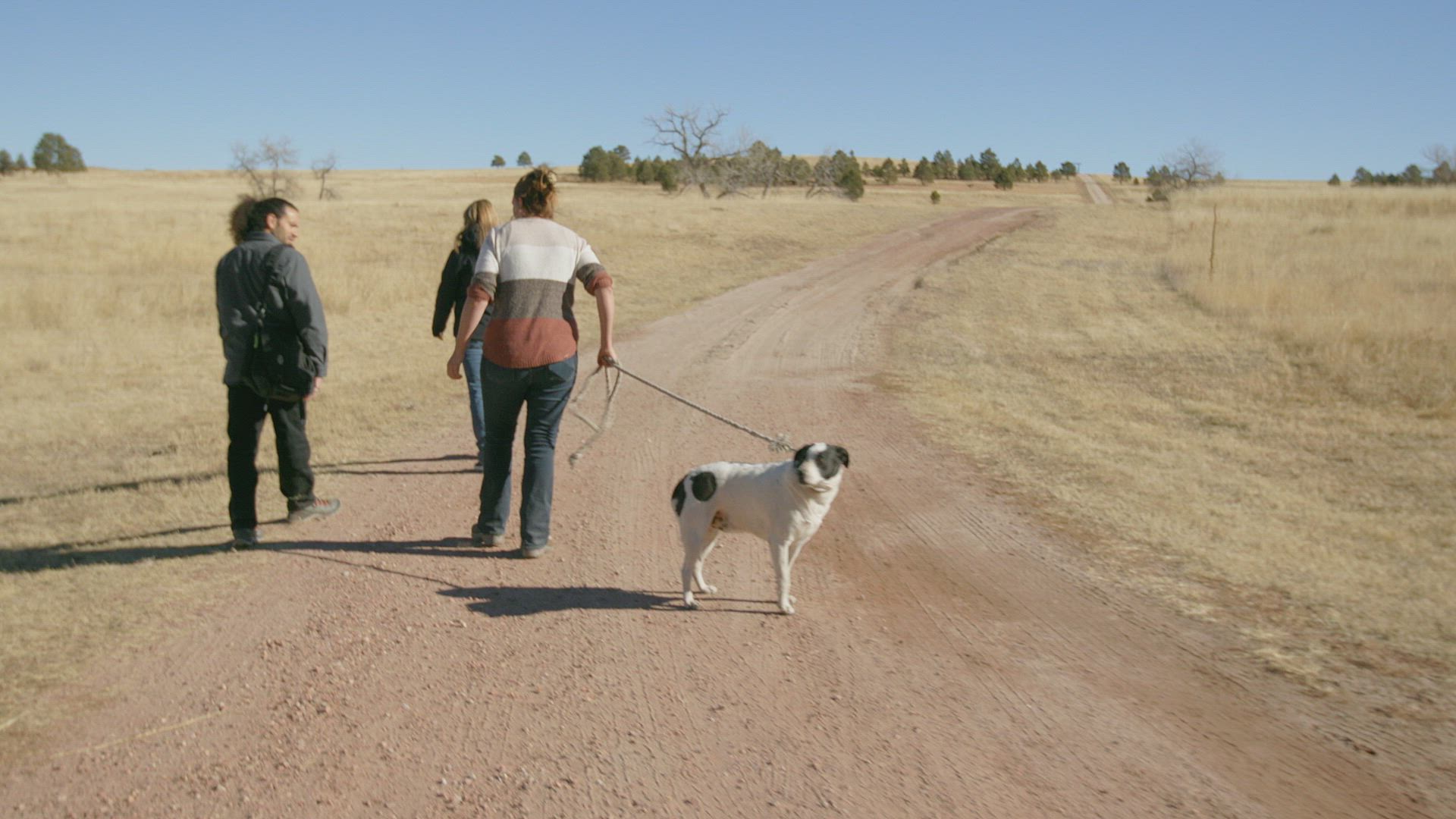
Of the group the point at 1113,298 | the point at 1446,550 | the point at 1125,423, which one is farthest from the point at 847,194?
the point at 1446,550

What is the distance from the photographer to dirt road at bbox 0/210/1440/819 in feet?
11.6

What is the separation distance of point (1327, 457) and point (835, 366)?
5202 mm

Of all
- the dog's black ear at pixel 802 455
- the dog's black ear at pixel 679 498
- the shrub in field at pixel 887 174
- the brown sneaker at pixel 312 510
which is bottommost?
the brown sneaker at pixel 312 510

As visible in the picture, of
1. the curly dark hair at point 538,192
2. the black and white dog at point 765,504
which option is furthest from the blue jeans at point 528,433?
the black and white dog at point 765,504

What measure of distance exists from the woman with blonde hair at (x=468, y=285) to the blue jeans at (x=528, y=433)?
125 cm

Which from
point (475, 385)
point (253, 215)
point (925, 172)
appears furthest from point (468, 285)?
point (925, 172)

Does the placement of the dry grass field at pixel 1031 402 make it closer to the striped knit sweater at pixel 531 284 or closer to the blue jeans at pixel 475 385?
the blue jeans at pixel 475 385

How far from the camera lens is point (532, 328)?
5.63 m

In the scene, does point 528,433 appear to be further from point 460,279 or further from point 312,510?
point 460,279

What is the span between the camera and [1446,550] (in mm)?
6836

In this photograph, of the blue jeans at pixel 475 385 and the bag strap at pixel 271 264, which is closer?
the bag strap at pixel 271 264

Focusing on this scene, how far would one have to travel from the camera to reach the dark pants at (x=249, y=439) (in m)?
6.15

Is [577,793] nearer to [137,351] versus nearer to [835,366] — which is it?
[835,366]

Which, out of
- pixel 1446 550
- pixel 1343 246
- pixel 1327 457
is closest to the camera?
pixel 1446 550
